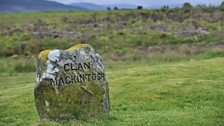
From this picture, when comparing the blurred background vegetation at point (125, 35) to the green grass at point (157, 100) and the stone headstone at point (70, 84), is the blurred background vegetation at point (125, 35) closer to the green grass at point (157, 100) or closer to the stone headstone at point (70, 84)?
the green grass at point (157, 100)

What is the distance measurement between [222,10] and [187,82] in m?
68.6

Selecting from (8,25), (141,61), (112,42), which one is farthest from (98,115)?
(8,25)

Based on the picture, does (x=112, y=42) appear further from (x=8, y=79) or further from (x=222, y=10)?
(x=222, y=10)

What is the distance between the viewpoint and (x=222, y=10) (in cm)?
9188

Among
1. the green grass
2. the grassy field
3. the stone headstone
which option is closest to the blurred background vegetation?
the grassy field

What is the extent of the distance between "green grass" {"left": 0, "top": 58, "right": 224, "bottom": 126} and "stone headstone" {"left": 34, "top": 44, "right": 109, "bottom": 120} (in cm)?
37

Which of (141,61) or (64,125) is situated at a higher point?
(64,125)

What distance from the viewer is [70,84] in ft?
53.6

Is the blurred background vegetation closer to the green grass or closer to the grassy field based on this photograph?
the grassy field

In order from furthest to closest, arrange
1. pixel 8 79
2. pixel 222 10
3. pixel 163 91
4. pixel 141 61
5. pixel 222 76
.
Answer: pixel 222 10 < pixel 141 61 < pixel 8 79 < pixel 222 76 < pixel 163 91

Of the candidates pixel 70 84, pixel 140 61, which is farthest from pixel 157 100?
pixel 140 61

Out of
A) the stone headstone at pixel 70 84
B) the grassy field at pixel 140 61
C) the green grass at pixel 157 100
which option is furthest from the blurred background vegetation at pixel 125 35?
the stone headstone at pixel 70 84

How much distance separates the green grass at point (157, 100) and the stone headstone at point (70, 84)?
374 millimetres

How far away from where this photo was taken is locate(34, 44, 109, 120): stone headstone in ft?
52.9
